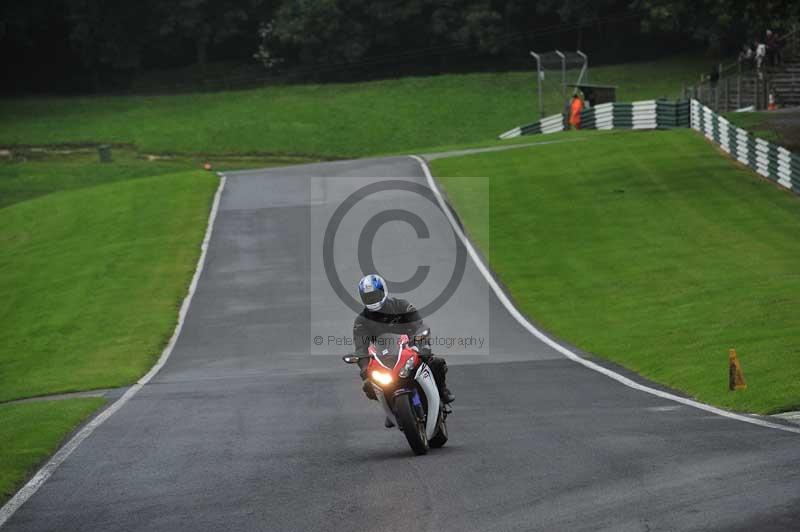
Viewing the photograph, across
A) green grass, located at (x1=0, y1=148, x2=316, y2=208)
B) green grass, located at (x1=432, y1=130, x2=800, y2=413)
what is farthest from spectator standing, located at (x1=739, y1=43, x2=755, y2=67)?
green grass, located at (x1=0, y1=148, x2=316, y2=208)

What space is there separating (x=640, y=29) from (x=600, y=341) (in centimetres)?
7109

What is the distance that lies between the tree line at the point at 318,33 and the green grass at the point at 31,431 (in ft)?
242

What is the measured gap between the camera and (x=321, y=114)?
263 ft

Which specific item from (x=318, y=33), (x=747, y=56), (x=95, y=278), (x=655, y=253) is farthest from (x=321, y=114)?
(x=655, y=253)

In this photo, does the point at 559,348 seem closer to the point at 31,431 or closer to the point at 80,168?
the point at 31,431

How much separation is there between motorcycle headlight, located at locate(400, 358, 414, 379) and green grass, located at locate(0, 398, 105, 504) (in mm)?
4119

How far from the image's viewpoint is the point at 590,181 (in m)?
42.9

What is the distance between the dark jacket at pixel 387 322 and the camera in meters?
13.7

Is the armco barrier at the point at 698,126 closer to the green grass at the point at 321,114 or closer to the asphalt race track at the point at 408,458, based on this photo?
the green grass at the point at 321,114

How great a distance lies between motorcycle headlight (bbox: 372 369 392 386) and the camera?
1305 centimetres

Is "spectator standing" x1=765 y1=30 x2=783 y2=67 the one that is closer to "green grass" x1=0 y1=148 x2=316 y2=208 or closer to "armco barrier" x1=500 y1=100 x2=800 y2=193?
"armco barrier" x1=500 y1=100 x2=800 y2=193

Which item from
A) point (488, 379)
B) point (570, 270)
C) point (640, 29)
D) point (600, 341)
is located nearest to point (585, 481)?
point (488, 379)

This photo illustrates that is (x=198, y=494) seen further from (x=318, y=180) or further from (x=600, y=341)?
(x=318, y=180)

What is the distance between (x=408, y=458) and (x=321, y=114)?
2692 inches
